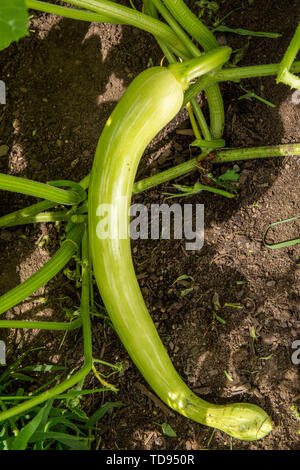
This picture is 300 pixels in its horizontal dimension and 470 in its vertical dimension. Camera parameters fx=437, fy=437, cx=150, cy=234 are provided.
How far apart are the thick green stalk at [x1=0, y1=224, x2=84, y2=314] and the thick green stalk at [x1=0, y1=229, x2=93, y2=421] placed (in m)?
0.06

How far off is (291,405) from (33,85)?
199 centimetres

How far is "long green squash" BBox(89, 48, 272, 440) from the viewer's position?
5.28 ft

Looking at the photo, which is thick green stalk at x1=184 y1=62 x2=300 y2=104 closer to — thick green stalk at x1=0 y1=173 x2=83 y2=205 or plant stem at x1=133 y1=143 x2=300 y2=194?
plant stem at x1=133 y1=143 x2=300 y2=194

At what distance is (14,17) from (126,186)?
2.20 ft

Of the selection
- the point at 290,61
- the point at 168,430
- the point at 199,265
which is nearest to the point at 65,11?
the point at 290,61

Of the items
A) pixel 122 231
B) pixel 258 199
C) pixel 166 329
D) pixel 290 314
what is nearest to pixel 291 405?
pixel 290 314

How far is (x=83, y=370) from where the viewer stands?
64.9 inches

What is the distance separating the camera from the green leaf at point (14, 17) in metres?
1.19

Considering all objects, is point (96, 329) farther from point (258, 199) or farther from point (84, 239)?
point (258, 199)

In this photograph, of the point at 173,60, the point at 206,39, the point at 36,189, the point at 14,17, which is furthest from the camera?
the point at 173,60

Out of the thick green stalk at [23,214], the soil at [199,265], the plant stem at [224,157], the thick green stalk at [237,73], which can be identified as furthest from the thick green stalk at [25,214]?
the thick green stalk at [237,73]

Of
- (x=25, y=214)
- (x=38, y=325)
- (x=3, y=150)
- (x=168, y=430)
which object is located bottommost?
(x=168, y=430)

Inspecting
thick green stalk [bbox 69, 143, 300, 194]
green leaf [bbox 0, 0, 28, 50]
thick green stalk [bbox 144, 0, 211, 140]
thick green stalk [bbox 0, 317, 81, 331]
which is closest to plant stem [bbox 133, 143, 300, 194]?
thick green stalk [bbox 69, 143, 300, 194]

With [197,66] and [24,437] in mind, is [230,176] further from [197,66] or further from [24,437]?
[24,437]
